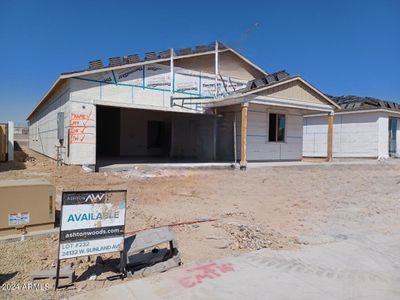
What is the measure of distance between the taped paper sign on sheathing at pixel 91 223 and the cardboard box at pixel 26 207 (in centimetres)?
149

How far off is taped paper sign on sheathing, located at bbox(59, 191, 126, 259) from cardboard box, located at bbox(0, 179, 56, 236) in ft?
4.88

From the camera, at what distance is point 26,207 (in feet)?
15.5

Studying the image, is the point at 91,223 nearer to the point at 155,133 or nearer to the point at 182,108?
the point at 182,108

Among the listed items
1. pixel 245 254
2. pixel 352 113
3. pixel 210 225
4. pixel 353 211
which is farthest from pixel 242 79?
pixel 245 254

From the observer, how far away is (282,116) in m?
18.5

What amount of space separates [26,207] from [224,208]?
4.11 metres

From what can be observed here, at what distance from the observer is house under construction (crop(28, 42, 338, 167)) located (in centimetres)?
1299

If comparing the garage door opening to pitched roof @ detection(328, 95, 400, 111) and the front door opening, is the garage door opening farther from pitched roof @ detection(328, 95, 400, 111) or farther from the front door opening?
the front door opening

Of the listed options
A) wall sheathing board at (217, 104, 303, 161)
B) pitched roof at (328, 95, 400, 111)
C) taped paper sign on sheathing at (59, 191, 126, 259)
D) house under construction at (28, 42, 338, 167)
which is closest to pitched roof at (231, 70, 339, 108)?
house under construction at (28, 42, 338, 167)

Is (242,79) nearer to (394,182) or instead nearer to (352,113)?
(352,113)

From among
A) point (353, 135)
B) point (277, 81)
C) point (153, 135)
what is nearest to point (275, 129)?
point (277, 81)

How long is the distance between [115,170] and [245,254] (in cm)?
904

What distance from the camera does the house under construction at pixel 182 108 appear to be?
13.0 metres

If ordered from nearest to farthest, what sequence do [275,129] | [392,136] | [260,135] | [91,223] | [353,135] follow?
1. [91,223]
2. [260,135]
3. [275,129]
4. [353,135]
5. [392,136]
